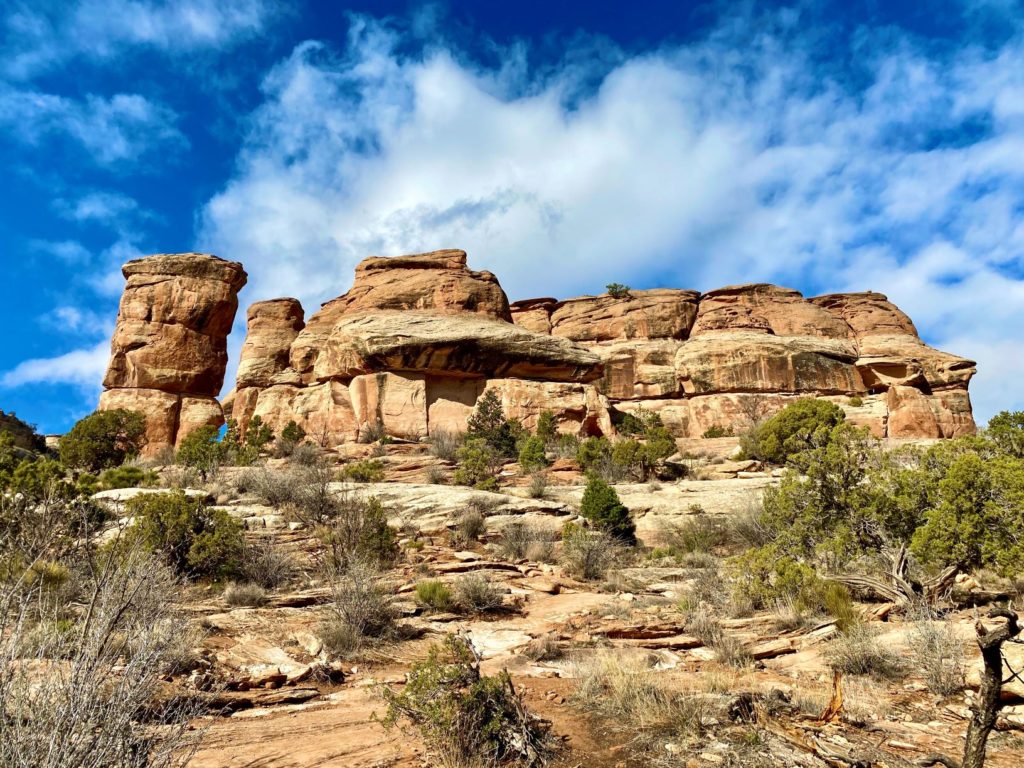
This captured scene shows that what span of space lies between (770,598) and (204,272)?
36472mm

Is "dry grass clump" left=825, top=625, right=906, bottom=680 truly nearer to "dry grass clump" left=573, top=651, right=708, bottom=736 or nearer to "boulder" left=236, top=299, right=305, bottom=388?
"dry grass clump" left=573, top=651, right=708, bottom=736

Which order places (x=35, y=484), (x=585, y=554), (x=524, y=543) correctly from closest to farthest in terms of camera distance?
(x=35, y=484), (x=585, y=554), (x=524, y=543)

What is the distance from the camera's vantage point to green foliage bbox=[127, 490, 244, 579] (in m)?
10.7

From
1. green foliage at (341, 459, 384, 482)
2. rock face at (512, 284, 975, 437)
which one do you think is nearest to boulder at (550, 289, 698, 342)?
rock face at (512, 284, 975, 437)

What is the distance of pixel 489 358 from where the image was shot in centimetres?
3412

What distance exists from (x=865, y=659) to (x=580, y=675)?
3.01m

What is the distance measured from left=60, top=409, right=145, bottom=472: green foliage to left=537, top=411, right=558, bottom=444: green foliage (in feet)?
59.9

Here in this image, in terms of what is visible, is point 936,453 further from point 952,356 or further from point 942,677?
point 952,356

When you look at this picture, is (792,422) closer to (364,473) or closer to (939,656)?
(364,473)

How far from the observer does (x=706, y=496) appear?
1905 centimetres

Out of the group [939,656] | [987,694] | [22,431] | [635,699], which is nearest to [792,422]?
[939,656]

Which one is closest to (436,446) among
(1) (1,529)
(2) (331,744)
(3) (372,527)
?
(3) (372,527)

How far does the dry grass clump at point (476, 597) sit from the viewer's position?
10070 millimetres

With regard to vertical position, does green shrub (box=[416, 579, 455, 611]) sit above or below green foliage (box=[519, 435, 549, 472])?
below
